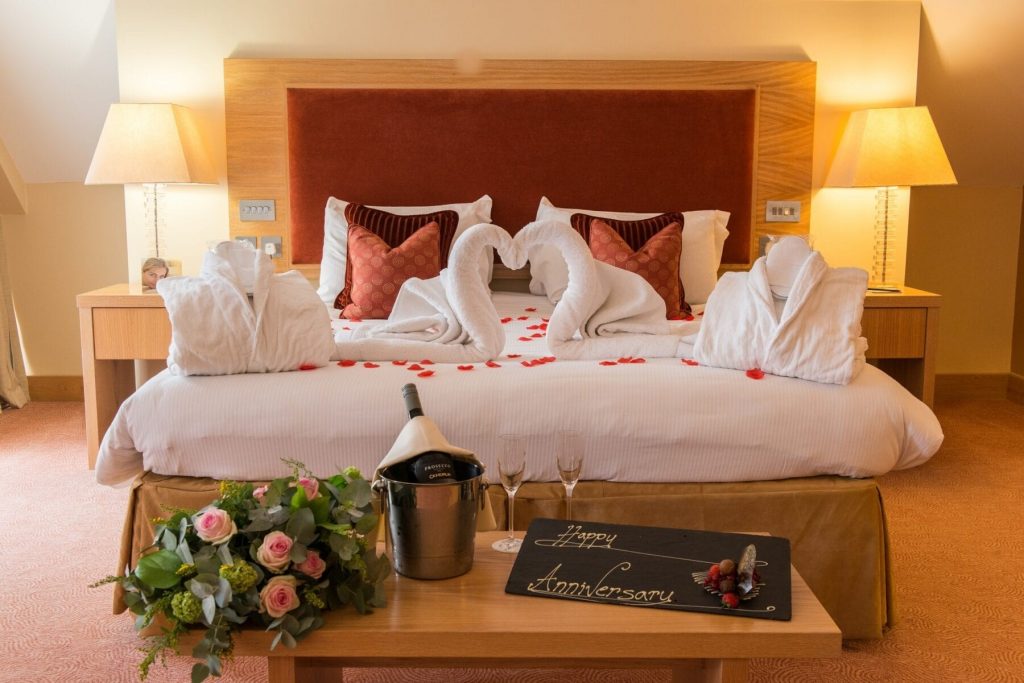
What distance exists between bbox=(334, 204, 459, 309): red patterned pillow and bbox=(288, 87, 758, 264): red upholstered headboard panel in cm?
31

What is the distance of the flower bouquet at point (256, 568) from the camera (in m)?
1.42

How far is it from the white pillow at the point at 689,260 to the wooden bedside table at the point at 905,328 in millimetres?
608

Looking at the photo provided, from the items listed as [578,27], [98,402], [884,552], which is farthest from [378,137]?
[884,552]

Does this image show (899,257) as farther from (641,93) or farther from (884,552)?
(884,552)

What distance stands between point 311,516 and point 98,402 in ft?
8.23

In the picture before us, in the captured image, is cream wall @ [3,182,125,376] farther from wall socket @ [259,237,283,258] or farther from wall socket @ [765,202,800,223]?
wall socket @ [765,202,800,223]

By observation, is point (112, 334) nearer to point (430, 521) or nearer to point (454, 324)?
point (454, 324)

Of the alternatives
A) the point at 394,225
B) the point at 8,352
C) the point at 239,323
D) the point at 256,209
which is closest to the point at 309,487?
the point at 239,323

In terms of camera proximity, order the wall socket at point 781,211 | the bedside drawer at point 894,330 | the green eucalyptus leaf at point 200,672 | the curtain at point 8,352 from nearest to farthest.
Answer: the green eucalyptus leaf at point 200,672
the bedside drawer at point 894,330
the wall socket at point 781,211
the curtain at point 8,352

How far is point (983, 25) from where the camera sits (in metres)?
4.00

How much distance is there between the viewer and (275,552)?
1.44 metres

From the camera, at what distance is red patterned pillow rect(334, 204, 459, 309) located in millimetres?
3779

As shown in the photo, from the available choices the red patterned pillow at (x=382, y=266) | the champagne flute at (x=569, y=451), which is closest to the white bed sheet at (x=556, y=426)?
the champagne flute at (x=569, y=451)

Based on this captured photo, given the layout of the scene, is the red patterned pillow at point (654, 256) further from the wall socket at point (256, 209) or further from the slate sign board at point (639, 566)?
the slate sign board at point (639, 566)
